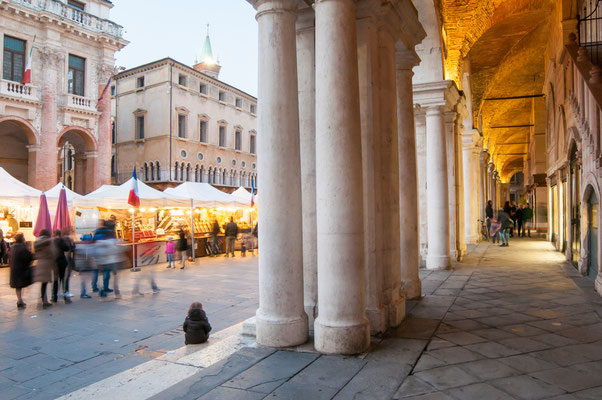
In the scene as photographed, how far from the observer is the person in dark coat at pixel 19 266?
7.27 metres

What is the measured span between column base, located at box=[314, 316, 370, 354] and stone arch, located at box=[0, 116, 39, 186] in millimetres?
21263

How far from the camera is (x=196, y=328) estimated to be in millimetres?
4941

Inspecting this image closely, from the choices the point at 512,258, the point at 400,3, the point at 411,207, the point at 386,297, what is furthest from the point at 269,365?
the point at 512,258

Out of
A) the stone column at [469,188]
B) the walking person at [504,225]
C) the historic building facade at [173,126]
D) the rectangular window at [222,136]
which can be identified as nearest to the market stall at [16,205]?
the historic building facade at [173,126]

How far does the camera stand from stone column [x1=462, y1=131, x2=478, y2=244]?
51.3 ft

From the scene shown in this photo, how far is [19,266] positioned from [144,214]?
9655 mm

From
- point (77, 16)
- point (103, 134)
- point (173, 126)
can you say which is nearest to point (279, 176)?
point (103, 134)

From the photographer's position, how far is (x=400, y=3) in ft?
17.9

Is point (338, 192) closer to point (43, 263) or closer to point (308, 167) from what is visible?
point (308, 167)

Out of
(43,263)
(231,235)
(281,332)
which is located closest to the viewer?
(281,332)

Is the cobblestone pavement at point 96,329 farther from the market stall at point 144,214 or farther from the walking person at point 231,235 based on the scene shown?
the walking person at point 231,235

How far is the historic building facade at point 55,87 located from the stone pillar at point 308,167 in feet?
64.5

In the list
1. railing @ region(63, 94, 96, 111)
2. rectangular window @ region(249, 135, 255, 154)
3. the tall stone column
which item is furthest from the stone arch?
the tall stone column

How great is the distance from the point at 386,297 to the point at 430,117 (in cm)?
540
